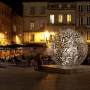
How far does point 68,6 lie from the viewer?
2354 inches

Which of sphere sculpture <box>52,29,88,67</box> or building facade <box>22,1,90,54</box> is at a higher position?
building facade <box>22,1,90,54</box>

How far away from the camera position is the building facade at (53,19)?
195ft

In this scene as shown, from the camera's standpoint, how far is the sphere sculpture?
930 inches

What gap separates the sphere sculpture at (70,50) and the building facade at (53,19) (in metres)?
34.9

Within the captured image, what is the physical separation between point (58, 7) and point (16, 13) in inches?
827

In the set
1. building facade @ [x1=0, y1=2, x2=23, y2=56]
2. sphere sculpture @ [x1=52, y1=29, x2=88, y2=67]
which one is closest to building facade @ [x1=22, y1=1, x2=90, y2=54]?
building facade @ [x1=0, y1=2, x2=23, y2=56]

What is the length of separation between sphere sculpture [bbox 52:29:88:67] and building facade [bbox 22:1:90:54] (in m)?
34.9

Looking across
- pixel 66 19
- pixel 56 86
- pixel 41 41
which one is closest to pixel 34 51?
pixel 41 41

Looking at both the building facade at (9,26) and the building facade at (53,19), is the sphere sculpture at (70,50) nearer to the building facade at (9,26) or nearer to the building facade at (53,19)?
the building facade at (53,19)

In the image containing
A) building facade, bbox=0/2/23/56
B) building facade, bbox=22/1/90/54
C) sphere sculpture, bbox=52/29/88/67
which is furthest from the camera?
building facade, bbox=0/2/23/56

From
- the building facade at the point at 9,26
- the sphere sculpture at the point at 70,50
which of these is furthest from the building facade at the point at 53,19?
Result: the sphere sculpture at the point at 70,50

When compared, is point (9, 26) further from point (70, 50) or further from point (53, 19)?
point (70, 50)

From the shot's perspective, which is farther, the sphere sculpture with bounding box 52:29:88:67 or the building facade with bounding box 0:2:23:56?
the building facade with bounding box 0:2:23:56

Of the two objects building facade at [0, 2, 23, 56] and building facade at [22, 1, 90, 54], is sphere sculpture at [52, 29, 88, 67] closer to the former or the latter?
building facade at [22, 1, 90, 54]
